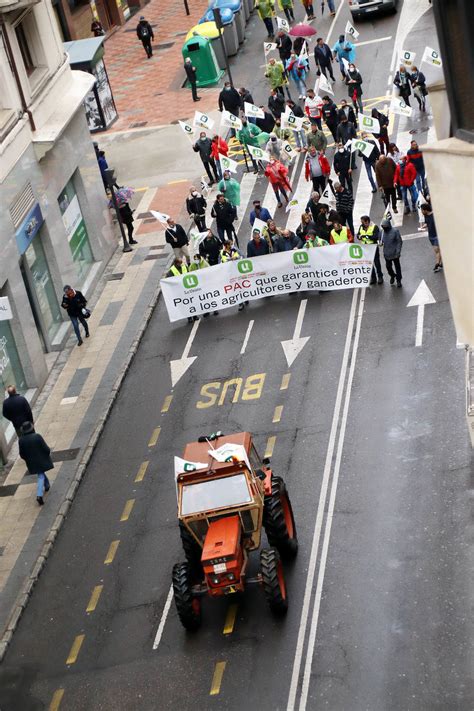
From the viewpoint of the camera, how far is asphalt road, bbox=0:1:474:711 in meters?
17.8

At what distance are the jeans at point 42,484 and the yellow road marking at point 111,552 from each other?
8.49ft

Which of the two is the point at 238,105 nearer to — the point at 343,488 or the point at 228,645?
the point at 343,488

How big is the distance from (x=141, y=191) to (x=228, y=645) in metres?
22.8

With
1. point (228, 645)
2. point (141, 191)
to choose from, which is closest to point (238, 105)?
point (141, 191)

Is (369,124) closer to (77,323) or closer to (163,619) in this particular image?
(77,323)

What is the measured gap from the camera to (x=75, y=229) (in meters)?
Answer: 33.4

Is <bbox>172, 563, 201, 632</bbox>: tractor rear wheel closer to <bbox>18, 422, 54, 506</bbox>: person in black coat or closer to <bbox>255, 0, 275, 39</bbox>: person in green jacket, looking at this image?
<bbox>18, 422, 54, 506</bbox>: person in black coat

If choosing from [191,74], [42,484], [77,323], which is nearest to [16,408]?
[42,484]

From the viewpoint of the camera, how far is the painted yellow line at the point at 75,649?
19.5m

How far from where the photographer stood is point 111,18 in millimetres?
58375

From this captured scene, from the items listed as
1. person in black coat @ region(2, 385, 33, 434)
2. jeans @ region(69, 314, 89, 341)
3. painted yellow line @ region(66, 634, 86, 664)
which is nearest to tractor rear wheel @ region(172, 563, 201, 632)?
painted yellow line @ region(66, 634, 86, 664)

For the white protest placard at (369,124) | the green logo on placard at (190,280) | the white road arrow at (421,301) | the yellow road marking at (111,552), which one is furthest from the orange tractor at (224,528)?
the white protest placard at (369,124)

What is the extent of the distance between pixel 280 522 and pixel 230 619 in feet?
5.17

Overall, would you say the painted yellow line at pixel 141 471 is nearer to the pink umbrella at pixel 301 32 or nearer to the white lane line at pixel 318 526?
the white lane line at pixel 318 526
